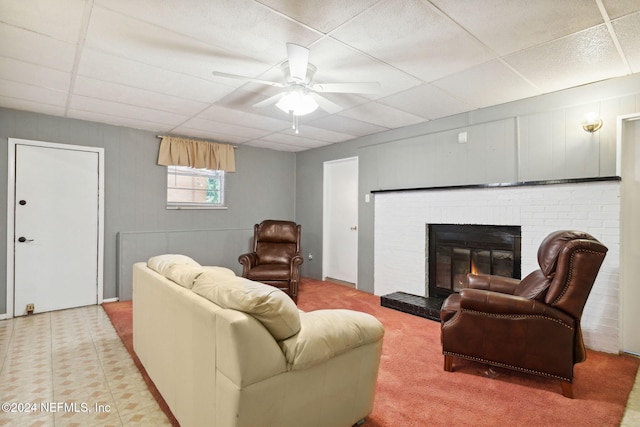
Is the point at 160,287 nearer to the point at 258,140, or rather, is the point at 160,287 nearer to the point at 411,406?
the point at 411,406

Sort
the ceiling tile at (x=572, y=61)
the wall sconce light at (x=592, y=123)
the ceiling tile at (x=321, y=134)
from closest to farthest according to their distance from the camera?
1. the ceiling tile at (x=572, y=61)
2. the wall sconce light at (x=592, y=123)
3. the ceiling tile at (x=321, y=134)

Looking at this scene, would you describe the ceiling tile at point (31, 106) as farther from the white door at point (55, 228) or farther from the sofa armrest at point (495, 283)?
the sofa armrest at point (495, 283)

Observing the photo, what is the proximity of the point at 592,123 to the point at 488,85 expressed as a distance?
3.08 feet

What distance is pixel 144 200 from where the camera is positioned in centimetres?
444

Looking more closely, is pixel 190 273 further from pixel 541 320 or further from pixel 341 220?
pixel 341 220

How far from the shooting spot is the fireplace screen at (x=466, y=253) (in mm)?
3377

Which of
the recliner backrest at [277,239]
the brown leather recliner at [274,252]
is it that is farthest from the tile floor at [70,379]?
the recliner backrest at [277,239]

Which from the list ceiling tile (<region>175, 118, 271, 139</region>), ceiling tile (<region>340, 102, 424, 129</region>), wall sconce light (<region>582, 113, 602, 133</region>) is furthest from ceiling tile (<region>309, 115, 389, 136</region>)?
wall sconce light (<region>582, 113, 602, 133</region>)

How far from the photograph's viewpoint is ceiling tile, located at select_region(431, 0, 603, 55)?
5.88ft

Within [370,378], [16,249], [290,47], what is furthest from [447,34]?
[16,249]

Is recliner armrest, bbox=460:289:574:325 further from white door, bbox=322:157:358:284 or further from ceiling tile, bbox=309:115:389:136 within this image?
white door, bbox=322:157:358:284

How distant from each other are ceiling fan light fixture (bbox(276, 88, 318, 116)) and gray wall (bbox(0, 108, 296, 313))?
2.82 m

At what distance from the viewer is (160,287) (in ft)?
6.31

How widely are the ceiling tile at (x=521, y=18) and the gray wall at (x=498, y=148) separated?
1134 mm
